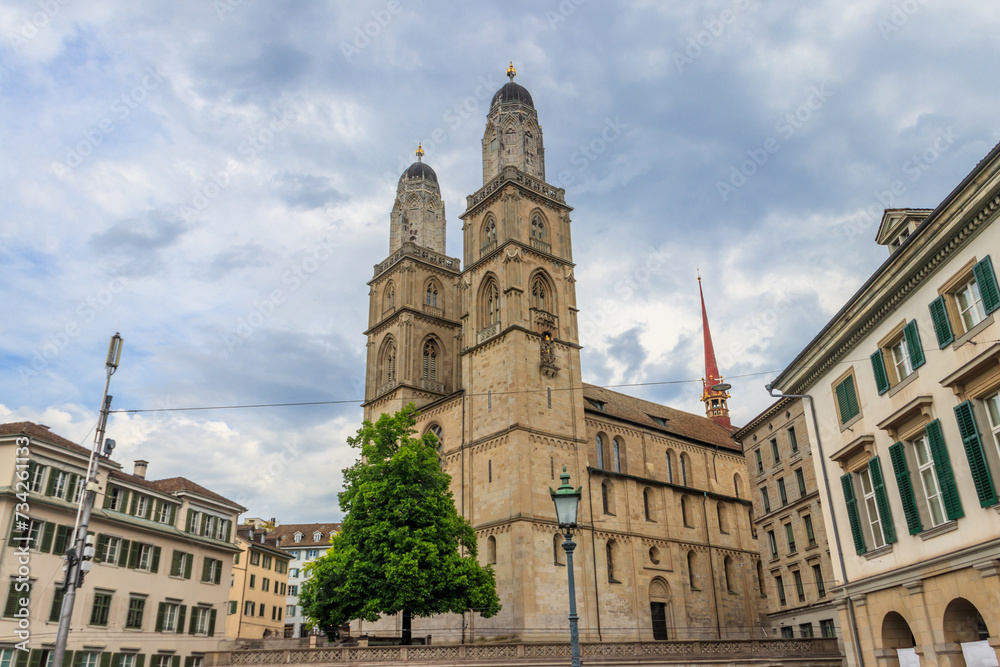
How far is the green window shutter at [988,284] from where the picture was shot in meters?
14.6

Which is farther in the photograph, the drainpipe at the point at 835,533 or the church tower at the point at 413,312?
the church tower at the point at 413,312

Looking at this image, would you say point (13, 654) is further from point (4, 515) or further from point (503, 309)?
point (503, 309)

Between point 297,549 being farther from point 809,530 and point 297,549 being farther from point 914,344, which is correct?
point 914,344

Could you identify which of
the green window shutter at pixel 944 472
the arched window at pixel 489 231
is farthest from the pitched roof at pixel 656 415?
the green window shutter at pixel 944 472

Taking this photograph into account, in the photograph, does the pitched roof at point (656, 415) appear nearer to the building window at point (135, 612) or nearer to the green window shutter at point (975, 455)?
the building window at point (135, 612)

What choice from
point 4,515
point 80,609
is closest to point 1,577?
point 4,515

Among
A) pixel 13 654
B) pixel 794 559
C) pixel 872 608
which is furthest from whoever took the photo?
pixel 794 559

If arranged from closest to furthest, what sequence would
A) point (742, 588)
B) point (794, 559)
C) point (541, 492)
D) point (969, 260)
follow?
point (969, 260) → point (794, 559) → point (541, 492) → point (742, 588)

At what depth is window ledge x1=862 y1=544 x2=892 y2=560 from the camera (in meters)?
18.6

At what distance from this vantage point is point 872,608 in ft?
64.0

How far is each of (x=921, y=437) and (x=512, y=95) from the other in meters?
45.6

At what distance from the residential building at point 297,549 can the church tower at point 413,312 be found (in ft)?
110

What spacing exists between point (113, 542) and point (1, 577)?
5.93 metres

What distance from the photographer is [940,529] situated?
16.3 meters
